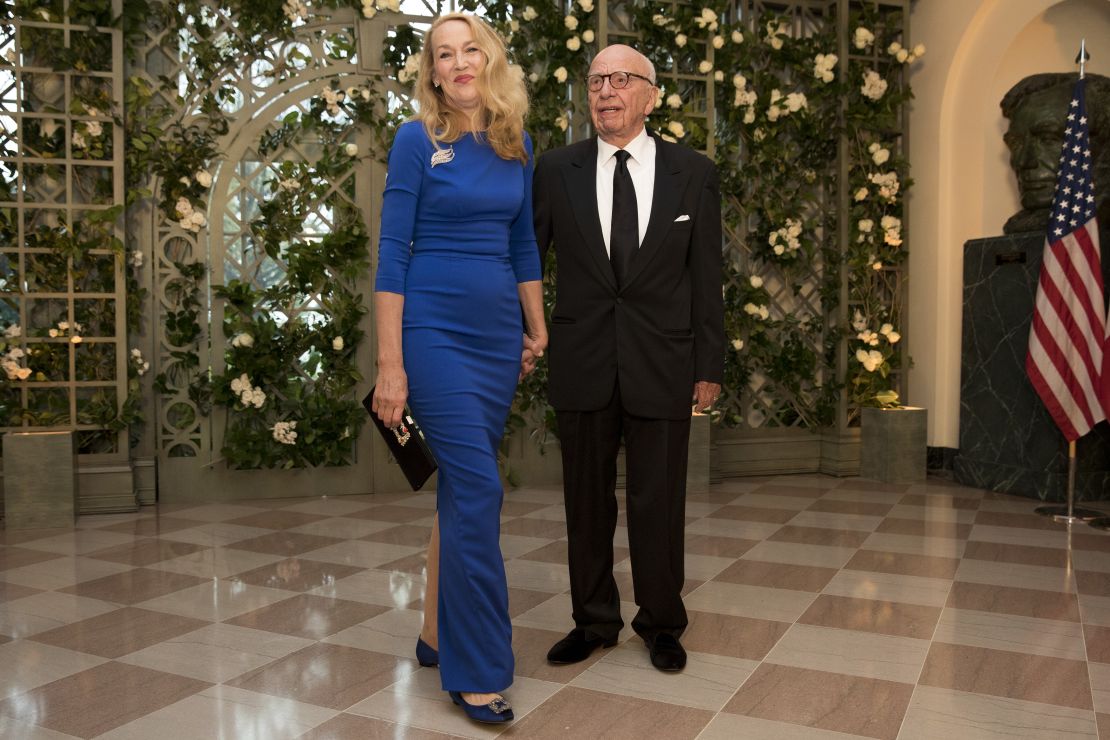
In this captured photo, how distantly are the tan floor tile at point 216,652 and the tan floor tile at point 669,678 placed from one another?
918mm

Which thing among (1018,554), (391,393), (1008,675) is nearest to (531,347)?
(391,393)

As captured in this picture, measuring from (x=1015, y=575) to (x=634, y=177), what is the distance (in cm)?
229

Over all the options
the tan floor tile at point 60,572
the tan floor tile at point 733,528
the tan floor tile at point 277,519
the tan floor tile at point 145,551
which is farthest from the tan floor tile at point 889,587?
the tan floor tile at point 60,572

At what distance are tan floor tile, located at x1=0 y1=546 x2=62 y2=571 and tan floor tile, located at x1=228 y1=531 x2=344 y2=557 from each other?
746mm

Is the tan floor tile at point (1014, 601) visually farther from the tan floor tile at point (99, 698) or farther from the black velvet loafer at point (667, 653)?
the tan floor tile at point (99, 698)

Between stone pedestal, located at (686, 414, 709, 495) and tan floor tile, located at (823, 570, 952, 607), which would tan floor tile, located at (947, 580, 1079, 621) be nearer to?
tan floor tile, located at (823, 570, 952, 607)

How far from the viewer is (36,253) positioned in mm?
5008

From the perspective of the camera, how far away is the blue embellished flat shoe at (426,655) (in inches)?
109

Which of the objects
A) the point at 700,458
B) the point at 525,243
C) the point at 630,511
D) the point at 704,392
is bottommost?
the point at 700,458

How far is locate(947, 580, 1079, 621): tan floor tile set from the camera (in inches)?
131

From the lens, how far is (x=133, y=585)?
12.0 feet

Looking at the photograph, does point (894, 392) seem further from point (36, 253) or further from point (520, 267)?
point (36, 253)

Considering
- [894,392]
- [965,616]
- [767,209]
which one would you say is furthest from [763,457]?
[965,616]

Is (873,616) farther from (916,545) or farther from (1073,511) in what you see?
(1073,511)
